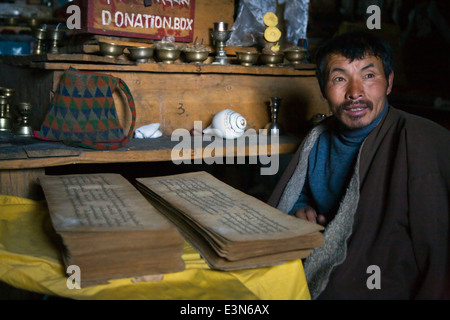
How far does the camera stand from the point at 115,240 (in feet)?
3.71

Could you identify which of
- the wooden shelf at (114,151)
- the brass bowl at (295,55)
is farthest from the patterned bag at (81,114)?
the brass bowl at (295,55)

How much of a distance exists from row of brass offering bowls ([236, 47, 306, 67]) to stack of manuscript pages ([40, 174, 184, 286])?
6.28 ft

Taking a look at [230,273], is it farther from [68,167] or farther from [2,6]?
[2,6]

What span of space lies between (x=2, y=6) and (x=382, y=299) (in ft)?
22.0

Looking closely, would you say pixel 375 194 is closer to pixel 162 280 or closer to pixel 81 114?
pixel 162 280

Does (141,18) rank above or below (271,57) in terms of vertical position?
above

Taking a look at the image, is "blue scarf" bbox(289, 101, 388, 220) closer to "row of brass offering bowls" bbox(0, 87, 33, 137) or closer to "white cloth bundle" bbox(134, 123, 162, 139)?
"white cloth bundle" bbox(134, 123, 162, 139)

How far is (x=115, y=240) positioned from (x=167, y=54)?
1.85 metres

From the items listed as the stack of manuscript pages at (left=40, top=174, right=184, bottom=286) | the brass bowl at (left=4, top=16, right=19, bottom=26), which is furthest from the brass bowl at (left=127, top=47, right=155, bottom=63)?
the brass bowl at (left=4, top=16, right=19, bottom=26)

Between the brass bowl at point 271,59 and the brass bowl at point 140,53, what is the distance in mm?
835

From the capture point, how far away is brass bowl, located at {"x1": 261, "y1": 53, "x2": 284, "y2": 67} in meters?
3.11

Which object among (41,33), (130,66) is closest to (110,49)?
(130,66)

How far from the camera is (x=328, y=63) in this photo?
220 cm
